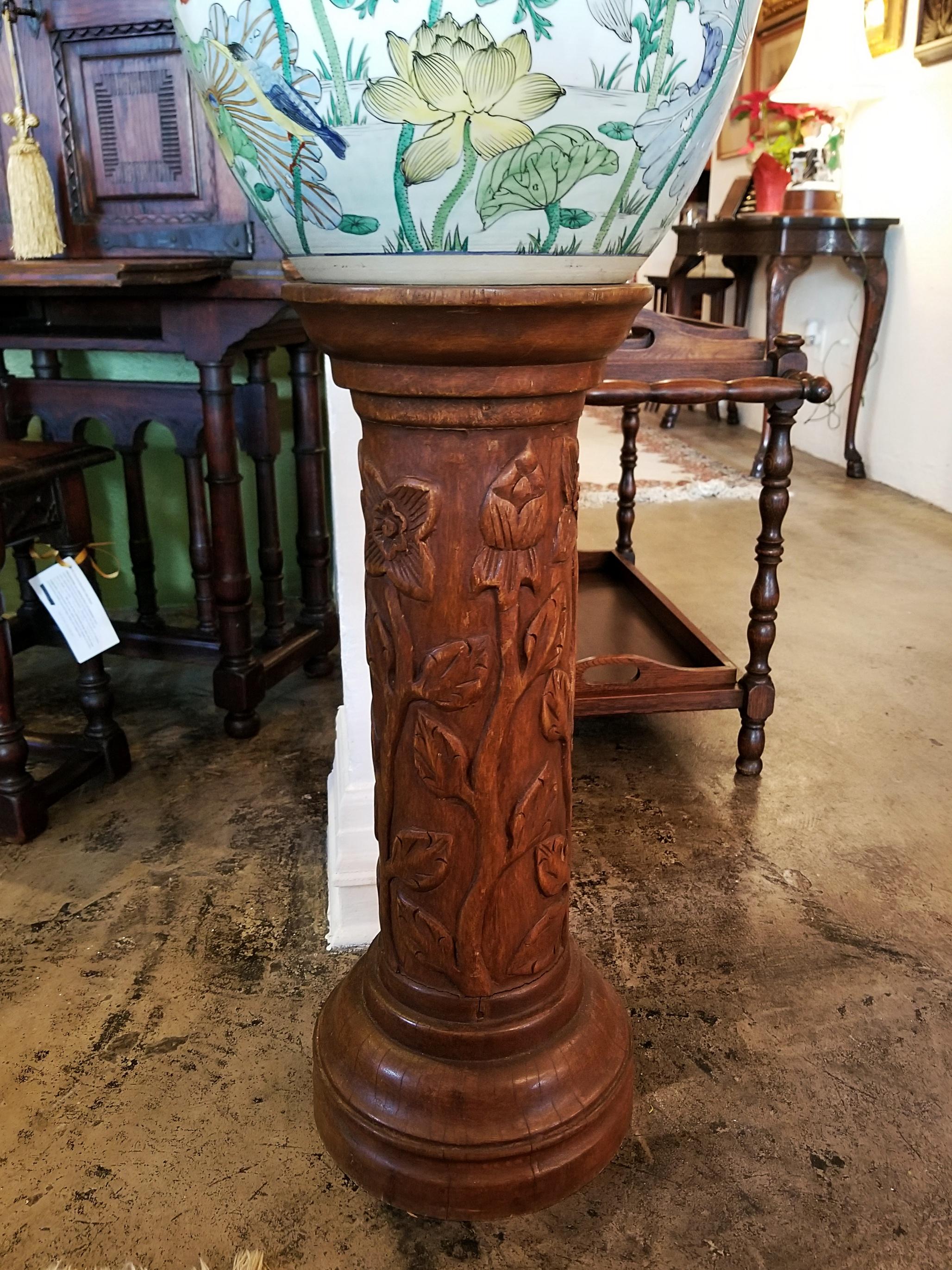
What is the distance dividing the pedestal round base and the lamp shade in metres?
3.56

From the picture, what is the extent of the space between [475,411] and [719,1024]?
2.65 feet

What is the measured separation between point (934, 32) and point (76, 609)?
3271 millimetres

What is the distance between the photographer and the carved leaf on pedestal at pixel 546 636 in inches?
32.4

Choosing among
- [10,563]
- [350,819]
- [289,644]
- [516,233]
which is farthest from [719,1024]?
[10,563]

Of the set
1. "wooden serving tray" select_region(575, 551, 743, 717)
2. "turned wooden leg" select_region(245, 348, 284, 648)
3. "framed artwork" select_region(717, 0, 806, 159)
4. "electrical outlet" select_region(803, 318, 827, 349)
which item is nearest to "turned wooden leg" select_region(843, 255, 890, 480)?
"electrical outlet" select_region(803, 318, 827, 349)

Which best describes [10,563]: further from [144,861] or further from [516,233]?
[516,233]

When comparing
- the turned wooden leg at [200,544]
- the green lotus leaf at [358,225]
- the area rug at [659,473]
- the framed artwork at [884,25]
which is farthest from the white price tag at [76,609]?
the framed artwork at [884,25]

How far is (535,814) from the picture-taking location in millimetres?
888

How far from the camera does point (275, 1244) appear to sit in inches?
36.0

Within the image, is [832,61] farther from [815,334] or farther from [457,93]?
[457,93]

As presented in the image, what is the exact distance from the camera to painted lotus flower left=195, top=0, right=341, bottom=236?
2.04 ft

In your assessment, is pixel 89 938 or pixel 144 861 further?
pixel 144 861

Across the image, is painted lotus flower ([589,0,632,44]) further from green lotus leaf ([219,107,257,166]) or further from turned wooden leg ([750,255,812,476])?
turned wooden leg ([750,255,812,476])

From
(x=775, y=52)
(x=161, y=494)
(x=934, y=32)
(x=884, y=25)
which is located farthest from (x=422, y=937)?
(x=775, y=52)
